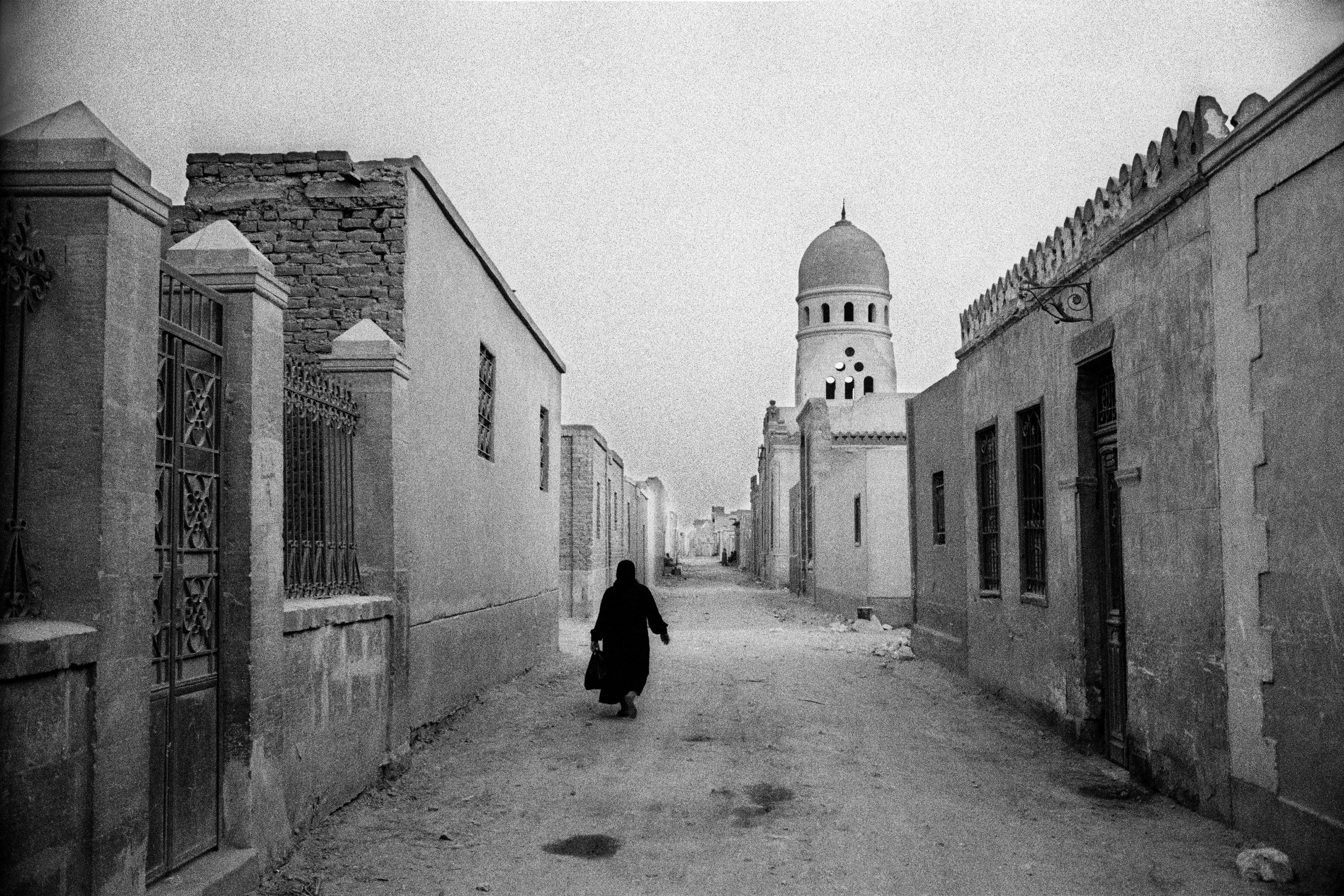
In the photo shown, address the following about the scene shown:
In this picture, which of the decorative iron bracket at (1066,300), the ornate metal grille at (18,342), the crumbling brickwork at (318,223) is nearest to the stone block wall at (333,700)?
the ornate metal grille at (18,342)

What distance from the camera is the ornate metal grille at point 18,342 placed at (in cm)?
368

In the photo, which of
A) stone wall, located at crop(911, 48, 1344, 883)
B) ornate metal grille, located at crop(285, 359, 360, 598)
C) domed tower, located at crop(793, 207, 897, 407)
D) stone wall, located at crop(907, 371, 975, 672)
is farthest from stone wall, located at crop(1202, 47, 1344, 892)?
domed tower, located at crop(793, 207, 897, 407)

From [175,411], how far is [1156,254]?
6236 mm

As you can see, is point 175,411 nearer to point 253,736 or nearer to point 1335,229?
point 253,736

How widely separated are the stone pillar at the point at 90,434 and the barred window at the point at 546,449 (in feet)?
41.2

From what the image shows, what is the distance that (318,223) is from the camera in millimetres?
9172

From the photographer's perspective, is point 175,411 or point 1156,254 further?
point 1156,254

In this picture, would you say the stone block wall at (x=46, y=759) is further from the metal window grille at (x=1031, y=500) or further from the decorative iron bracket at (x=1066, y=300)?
the metal window grille at (x=1031, y=500)

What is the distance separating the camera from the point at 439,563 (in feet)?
31.5

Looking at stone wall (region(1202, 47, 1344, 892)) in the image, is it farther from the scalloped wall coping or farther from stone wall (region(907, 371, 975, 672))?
stone wall (region(907, 371, 975, 672))

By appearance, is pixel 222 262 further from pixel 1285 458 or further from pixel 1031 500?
pixel 1031 500

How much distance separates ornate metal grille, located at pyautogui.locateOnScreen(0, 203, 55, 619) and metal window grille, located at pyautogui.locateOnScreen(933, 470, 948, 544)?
13.0 m

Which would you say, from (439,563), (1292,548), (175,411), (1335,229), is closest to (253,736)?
(175,411)

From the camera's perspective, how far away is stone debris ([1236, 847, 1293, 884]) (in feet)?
17.1
